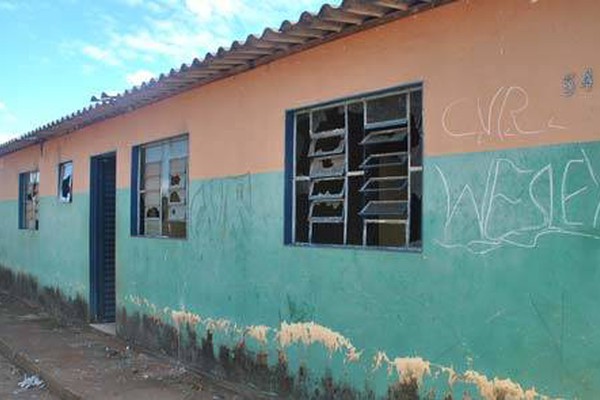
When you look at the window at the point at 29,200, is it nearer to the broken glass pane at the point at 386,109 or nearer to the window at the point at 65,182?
the window at the point at 65,182

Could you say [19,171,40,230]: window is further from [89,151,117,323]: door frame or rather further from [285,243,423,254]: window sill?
[285,243,423,254]: window sill

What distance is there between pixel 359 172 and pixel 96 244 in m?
6.47

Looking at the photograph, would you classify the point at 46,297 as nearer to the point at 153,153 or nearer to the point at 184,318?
the point at 153,153

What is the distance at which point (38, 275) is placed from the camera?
13328mm

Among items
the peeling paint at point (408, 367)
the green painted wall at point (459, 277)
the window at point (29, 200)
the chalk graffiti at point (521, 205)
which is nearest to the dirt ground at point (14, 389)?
the green painted wall at point (459, 277)

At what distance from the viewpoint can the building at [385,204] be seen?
3.90 metres

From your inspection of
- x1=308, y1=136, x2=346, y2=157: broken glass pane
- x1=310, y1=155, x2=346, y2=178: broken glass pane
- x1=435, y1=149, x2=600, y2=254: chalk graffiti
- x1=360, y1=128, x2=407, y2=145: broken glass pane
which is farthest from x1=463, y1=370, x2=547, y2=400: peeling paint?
x1=308, y1=136, x2=346, y2=157: broken glass pane

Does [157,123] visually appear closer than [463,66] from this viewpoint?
No

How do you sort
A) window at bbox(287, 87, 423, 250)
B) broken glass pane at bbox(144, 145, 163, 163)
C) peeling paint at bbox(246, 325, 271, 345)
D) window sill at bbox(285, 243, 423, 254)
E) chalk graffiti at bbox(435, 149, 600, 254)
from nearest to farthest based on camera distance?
1. chalk graffiti at bbox(435, 149, 600, 254)
2. window sill at bbox(285, 243, 423, 254)
3. window at bbox(287, 87, 423, 250)
4. peeling paint at bbox(246, 325, 271, 345)
5. broken glass pane at bbox(144, 145, 163, 163)

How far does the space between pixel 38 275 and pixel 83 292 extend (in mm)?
2728

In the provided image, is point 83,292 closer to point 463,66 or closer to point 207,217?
point 207,217

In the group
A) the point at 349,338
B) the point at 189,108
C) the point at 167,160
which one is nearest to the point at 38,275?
the point at 167,160

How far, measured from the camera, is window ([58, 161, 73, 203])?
1184cm

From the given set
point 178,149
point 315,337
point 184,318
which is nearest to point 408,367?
point 315,337
